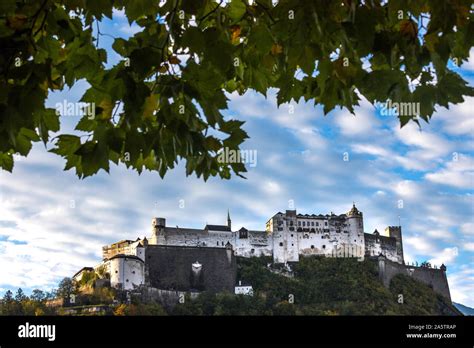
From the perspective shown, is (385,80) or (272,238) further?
(272,238)

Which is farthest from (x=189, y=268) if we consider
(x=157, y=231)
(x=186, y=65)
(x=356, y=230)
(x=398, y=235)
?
(x=186, y=65)

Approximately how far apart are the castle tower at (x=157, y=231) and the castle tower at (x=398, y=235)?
1210 inches

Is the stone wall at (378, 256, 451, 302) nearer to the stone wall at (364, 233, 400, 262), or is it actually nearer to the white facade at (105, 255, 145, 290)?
the stone wall at (364, 233, 400, 262)

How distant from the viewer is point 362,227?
73.5 m

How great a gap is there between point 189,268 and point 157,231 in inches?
230

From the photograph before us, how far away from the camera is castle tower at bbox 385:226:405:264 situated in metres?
73.2

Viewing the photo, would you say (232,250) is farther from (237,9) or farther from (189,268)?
(237,9)

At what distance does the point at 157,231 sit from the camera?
208 ft

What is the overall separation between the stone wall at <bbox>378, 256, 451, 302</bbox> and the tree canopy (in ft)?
226

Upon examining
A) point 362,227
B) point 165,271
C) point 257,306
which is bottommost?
point 257,306
